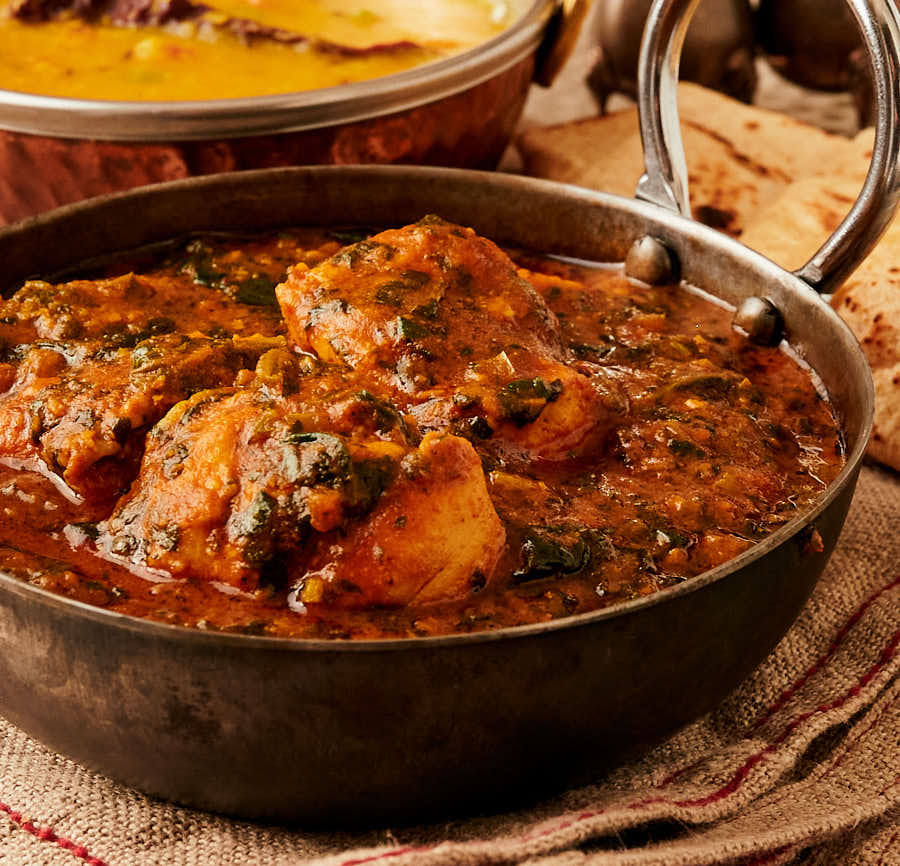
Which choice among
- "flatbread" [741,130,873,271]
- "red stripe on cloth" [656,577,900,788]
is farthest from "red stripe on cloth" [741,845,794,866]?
"flatbread" [741,130,873,271]

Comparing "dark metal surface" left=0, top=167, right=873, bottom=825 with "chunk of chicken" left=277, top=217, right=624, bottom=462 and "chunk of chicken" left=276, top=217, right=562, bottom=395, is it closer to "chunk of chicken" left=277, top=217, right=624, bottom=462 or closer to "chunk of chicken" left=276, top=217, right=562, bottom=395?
"chunk of chicken" left=277, top=217, right=624, bottom=462

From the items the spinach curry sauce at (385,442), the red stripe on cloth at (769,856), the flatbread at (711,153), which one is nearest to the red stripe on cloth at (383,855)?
the spinach curry sauce at (385,442)

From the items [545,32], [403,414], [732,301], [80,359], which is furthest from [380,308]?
[545,32]

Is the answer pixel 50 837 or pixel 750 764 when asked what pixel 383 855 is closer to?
pixel 50 837

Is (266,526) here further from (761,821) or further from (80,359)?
(761,821)

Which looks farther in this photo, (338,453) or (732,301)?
(732,301)

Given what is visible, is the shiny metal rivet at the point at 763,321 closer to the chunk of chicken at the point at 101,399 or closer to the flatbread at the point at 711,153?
the chunk of chicken at the point at 101,399
